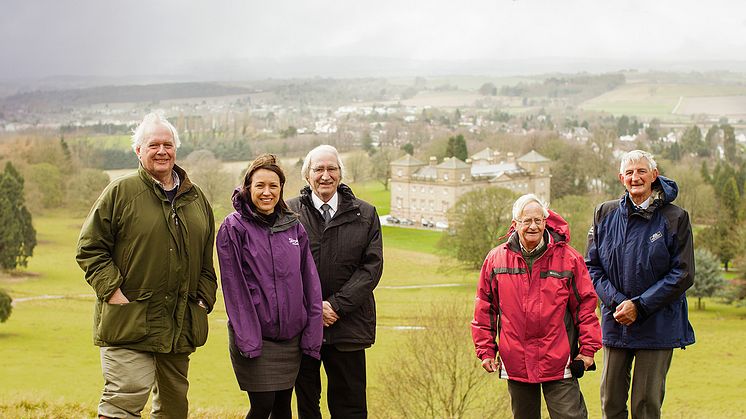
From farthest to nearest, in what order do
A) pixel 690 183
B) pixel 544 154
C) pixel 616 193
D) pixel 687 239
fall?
1. pixel 544 154
2. pixel 616 193
3. pixel 690 183
4. pixel 687 239

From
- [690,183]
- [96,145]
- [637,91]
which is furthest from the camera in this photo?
[637,91]

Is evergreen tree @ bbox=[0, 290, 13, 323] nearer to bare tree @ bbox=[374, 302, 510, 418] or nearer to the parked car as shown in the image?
bare tree @ bbox=[374, 302, 510, 418]

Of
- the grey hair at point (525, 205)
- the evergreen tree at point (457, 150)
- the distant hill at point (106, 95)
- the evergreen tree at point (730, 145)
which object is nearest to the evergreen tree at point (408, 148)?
the evergreen tree at point (457, 150)

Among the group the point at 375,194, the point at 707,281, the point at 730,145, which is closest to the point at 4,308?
the point at 707,281

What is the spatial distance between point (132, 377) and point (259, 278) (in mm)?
884

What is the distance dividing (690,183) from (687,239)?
7783cm

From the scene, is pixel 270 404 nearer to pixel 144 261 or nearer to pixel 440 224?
pixel 144 261

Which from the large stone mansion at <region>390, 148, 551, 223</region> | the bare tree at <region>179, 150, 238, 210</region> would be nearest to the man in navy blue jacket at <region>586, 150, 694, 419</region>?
the bare tree at <region>179, 150, 238, 210</region>

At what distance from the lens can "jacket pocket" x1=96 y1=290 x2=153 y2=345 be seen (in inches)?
191

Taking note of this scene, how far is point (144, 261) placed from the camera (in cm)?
491

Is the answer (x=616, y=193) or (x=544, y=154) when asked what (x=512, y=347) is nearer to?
(x=616, y=193)

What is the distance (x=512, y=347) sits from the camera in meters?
5.20

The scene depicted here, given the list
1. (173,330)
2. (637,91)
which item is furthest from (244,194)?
(637,91)

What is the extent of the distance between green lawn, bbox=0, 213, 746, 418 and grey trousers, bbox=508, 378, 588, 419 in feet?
9.09
